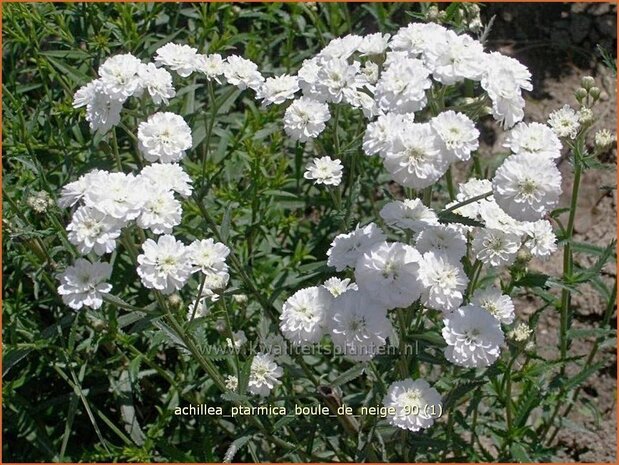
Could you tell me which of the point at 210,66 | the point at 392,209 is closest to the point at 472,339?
the point at 392,209

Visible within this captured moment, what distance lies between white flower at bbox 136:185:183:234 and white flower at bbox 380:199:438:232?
60 cm

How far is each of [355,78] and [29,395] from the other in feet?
7.23

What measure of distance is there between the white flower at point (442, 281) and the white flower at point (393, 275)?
53 millimetres

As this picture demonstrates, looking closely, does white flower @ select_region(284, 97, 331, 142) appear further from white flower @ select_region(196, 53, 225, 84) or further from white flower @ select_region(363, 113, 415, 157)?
white flower @ select_region(363, 113, 415, 157)

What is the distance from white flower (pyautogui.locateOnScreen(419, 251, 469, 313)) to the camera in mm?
2309

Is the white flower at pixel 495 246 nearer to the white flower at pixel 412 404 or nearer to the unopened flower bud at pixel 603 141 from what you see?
the white flower at pixel 412 404

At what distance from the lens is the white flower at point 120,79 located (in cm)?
267

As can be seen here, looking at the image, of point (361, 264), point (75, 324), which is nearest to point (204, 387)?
point (75, 324)

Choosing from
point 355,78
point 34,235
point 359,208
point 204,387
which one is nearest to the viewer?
point 355,78

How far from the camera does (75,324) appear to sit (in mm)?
3146

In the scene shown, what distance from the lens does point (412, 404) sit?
8.44 feet

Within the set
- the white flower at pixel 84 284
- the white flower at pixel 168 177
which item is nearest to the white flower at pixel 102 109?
the white flower at pixel 168 177

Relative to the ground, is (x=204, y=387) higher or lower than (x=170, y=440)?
higher

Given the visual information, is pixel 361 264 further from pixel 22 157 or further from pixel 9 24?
pixel 9 24
